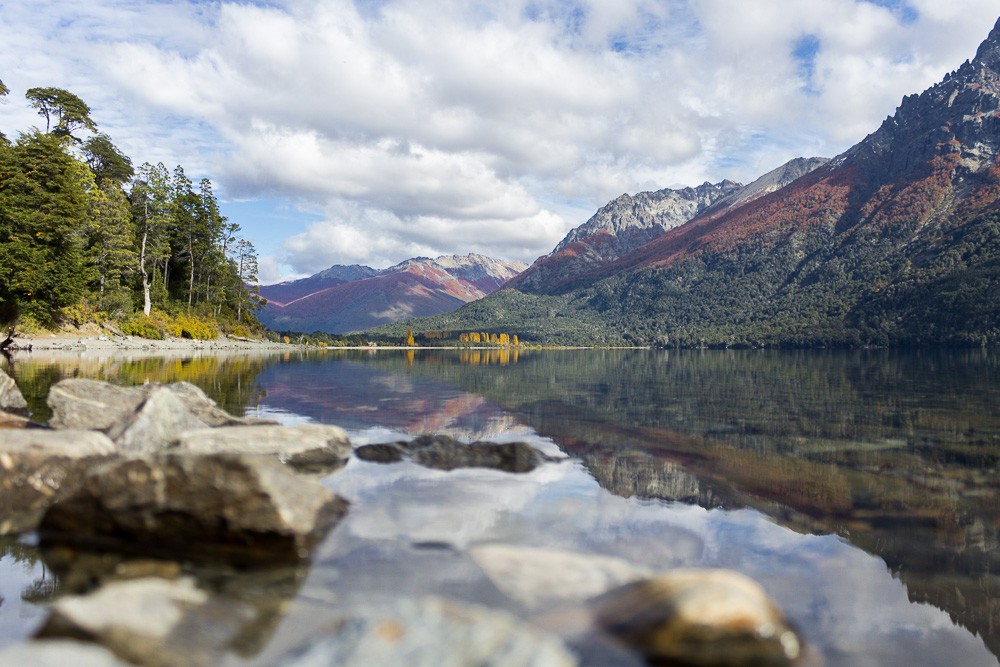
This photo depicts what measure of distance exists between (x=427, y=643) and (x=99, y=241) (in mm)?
77053

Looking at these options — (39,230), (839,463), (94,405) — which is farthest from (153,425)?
(39,230)

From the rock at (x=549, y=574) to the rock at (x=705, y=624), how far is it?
0.59m

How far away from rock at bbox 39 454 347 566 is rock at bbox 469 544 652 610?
111 inches

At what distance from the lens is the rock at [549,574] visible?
6438 millimetres

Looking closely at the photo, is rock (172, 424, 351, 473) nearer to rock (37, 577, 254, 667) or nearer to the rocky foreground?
the rocky foreground

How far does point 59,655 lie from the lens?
4633mm

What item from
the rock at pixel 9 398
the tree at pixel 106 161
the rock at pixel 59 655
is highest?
the tree at pixel 106 161

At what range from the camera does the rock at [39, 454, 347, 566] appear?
24.2 feet

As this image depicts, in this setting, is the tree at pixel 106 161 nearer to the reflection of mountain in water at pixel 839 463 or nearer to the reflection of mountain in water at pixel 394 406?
the reflection of mountain in water at pixel 394 406

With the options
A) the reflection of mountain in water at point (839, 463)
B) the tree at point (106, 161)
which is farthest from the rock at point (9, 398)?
the tree at point (106, 161)

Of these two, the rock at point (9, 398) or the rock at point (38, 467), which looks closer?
the rock at point (38, 467)

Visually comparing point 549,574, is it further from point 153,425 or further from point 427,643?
point 153,425

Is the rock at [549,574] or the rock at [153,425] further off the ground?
the rock at [153,425]

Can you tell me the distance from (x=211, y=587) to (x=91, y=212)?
7447cm
